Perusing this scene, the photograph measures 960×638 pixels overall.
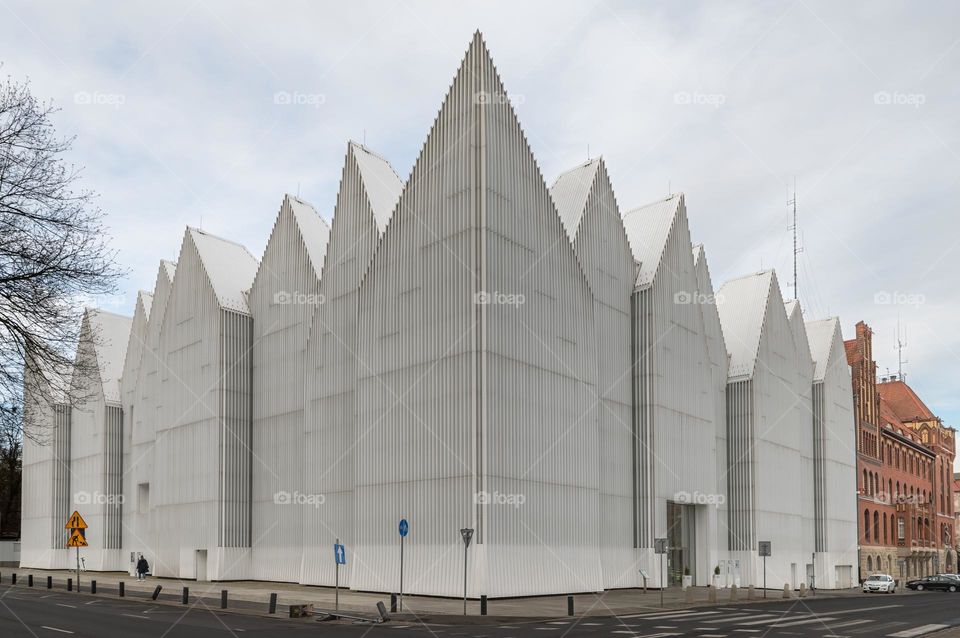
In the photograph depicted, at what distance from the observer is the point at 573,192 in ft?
154

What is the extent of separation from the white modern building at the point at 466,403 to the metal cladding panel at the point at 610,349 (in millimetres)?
155

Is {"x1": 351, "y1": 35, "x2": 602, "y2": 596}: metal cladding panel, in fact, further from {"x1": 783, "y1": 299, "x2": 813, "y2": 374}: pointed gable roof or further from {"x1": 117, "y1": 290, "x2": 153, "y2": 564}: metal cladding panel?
{"x1": 783, "y1": 299, "x2": 813, "y2": 374}: pointed gable roof

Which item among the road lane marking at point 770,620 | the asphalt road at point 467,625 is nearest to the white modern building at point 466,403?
the asphalt road at point 467,625

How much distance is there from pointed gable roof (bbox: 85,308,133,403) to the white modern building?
0.31m

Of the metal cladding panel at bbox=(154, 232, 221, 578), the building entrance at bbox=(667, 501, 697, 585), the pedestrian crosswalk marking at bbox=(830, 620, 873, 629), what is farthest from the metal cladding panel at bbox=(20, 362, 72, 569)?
the pedestrian crosswalk marking at bbox=(830, 620, 873, 629)

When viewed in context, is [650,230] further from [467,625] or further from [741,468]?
[467,625]

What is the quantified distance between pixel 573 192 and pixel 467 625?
2606 centimetres

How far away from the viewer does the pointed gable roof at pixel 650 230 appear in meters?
49.5

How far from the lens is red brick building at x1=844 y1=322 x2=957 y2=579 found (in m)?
78.2

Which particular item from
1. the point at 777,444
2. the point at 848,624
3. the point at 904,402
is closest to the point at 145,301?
the point at 777,444

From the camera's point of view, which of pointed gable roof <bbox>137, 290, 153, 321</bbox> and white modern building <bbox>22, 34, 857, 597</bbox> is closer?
white modern building <bbox>22, 34, 857, 597</bbox>

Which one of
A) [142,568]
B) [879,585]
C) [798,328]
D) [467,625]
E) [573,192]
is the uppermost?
[573,192]

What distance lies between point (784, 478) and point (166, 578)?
37.5m

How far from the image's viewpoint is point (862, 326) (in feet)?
266
